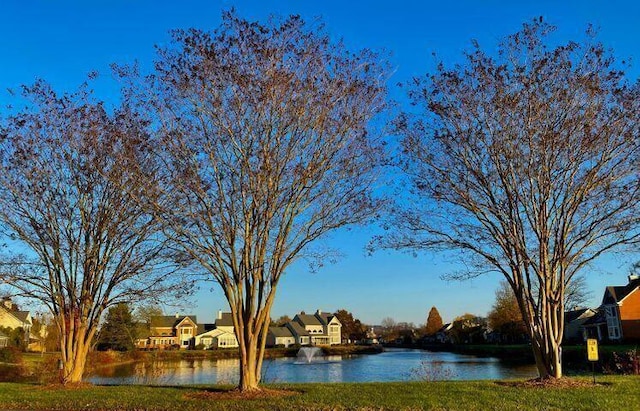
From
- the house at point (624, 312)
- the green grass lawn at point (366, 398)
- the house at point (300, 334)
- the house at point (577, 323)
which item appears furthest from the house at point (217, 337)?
the green grass lawn at point (366, 398)

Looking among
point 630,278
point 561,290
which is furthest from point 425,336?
point 561,290

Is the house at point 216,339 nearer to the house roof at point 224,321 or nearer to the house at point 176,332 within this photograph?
the house at point 176,332

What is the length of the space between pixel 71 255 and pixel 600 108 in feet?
47.8

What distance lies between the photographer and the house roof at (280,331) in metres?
89.0

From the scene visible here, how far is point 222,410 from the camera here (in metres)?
9.36

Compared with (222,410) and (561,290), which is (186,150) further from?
(561,290)

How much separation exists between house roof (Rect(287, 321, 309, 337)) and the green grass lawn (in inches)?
3163

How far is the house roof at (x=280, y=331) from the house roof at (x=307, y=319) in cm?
366

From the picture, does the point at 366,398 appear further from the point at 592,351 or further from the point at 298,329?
the point at 298,329

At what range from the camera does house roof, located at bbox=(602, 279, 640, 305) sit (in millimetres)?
50375

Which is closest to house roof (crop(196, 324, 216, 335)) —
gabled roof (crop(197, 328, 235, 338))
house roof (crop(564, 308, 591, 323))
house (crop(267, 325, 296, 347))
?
gabled roof (crop(197, 328, 235, 338))

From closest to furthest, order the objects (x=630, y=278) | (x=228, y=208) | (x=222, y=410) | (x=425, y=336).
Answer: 1. (x=222, y=410)
2. (x=228, y=208)
3. (x=630, y=278)
4. (x=425, y=336)

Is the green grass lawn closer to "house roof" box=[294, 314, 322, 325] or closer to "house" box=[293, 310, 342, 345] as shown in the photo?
"house" box=[293, 310, 342, 345]

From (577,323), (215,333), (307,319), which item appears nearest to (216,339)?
(215,333)
